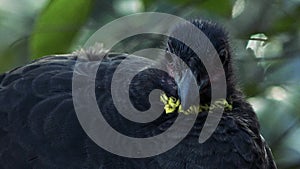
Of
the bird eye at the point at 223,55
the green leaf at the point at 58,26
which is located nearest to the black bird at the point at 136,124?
the bird eye at the point at 223,55

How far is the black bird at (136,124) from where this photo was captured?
2572 mm

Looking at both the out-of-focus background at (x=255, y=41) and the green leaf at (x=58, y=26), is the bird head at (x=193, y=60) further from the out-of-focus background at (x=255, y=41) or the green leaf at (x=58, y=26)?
the green leaf at (x=58, y=26)

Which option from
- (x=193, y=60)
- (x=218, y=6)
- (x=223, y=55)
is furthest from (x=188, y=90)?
(x=218, y=6)

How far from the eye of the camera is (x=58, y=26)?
2938 millimetres

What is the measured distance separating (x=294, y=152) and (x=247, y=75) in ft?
0.91

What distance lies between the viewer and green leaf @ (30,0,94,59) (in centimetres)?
289

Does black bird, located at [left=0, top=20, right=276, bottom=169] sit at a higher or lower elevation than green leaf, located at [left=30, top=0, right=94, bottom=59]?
lower

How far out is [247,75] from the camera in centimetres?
302

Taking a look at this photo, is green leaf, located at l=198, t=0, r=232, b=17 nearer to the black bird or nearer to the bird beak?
the black bird

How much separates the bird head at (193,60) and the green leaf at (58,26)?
A: 1.10ft

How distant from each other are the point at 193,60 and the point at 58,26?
52 centimetres

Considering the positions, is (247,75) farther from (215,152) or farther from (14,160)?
(14,160)

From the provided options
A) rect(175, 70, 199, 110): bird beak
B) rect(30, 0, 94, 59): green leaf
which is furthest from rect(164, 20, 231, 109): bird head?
rect(30, 0, 94, 59): green leaf

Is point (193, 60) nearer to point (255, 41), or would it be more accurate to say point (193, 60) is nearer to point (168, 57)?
point (168, 57)
